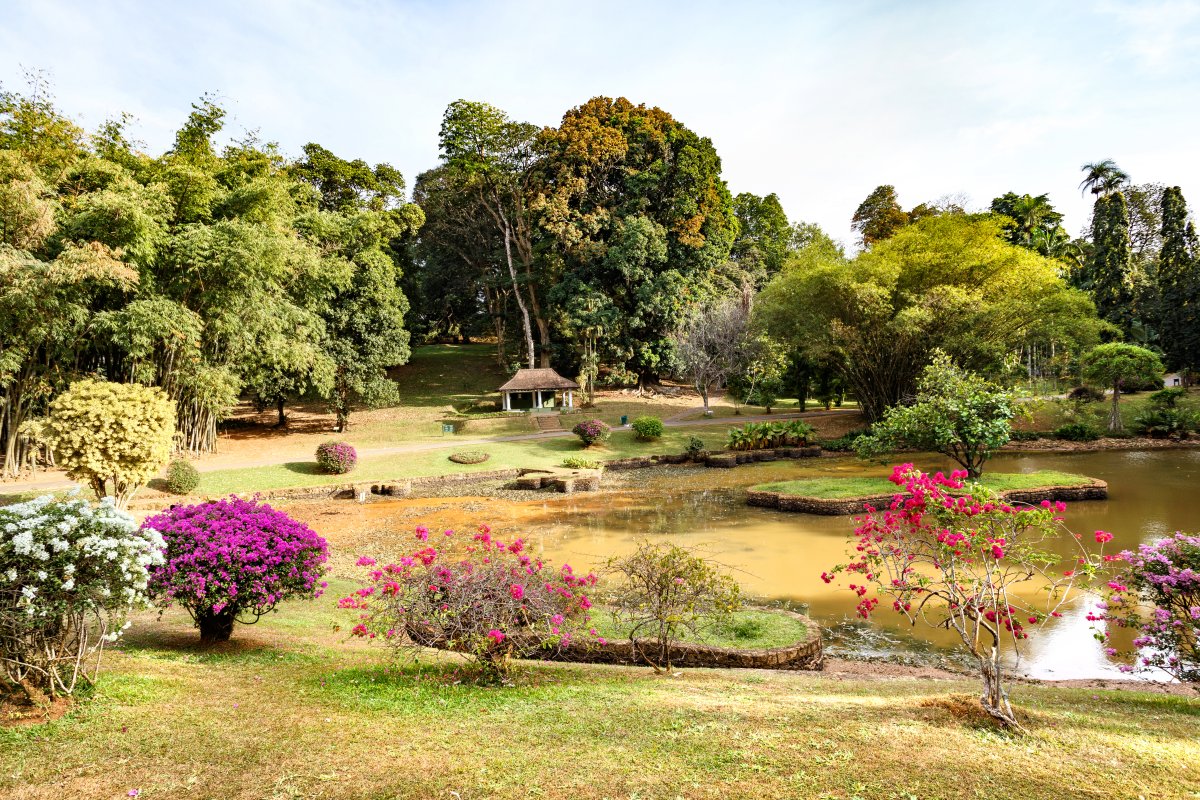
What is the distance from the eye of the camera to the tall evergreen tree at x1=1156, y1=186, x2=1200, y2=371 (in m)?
31.3

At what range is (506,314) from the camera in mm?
39438

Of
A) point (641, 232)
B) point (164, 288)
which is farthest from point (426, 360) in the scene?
point (164, 288)

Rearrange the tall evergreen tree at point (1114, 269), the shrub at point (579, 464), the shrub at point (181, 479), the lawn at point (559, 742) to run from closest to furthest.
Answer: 1. the lawn at point (559, 742)
2. the shrub at point (181, 479)
3. the shrub at point (579, 464)
4. the tall evergreen tree at point (1114, 269)

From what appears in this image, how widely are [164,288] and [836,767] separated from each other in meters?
22.6

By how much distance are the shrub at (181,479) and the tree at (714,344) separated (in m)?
21.2

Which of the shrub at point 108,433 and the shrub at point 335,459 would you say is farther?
the shrub at point 335,459

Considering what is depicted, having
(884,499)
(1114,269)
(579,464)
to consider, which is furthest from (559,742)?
(1114,269)

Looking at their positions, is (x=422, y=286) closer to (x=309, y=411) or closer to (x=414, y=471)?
(x=309, y=411)

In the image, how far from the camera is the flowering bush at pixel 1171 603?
16.7 feet

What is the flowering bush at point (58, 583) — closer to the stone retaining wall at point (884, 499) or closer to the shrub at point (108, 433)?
the shrub at point (108, 433)

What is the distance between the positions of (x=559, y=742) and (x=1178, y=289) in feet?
142

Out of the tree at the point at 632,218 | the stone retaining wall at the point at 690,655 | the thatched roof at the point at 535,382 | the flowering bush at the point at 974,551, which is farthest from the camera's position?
the tree at the point at 632,218

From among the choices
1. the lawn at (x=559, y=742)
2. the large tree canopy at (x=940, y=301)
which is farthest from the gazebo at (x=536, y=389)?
the lawn at (x=559, y=742)

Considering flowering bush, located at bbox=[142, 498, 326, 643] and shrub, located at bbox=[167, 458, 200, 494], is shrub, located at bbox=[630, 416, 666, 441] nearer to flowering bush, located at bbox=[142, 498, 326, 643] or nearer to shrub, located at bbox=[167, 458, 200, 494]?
shrub, located at bbox=[167, 458, 200, 494]
